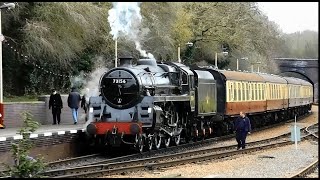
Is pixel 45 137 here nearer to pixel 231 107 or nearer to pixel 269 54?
pixel 231 107

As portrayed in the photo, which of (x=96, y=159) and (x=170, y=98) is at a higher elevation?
(x=170, y=98)

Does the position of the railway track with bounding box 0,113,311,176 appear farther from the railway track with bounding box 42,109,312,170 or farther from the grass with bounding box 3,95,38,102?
the grass with bounding box 3,95,38,102

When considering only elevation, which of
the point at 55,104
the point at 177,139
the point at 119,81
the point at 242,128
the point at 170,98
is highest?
the point at 119,81

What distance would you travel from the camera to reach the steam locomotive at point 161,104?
1623 cm

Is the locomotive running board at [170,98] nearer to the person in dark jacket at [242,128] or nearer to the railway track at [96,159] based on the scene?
the railway track at [96,159]

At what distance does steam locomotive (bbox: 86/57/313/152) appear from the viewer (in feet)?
53.3

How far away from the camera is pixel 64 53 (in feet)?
83.9

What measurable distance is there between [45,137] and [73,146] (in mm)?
1780

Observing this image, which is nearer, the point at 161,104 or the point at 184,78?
the point at 161,104

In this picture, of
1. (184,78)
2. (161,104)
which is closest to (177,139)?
(184,78)

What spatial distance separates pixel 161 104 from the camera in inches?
675

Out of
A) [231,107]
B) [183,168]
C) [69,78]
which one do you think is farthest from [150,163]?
[69,78]

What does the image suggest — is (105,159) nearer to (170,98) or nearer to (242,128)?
(170,98)

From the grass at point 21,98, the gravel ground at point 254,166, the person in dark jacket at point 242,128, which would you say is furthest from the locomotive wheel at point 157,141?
the grass at point 21,98
